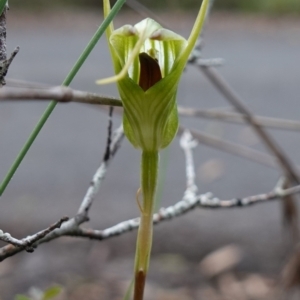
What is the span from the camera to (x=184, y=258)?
158 centimetres

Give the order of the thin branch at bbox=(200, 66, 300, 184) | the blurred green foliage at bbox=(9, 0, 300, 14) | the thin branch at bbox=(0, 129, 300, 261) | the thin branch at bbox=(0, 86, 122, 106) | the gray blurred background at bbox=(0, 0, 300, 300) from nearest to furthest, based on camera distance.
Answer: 1. the thin branch at bbox=(0, 86, 122, 106)
2. the thin branch at bbox=(0, 129, 300, 261)
3. the thin branch at bbox=(200, 66, 300, 184)
4. the gray blurred background at bbox=(0, 0, 300, 300)
5. the blurred green foliage at bbox=(9, 0, 300, 14)

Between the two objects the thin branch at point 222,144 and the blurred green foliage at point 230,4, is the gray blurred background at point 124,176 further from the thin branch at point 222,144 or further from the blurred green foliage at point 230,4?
the blurred green foliage at point 230,4

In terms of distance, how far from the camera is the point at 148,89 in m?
0.32

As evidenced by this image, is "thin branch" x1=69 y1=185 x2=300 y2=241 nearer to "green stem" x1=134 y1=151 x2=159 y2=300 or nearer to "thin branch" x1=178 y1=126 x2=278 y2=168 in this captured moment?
"green stem" x1=134 y1=151 x2=159 y2=300

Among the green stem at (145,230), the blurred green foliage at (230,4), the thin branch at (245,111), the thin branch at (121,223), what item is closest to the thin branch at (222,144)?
the thin branch at (245,111)

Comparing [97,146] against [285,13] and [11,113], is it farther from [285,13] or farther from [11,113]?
[285,13]

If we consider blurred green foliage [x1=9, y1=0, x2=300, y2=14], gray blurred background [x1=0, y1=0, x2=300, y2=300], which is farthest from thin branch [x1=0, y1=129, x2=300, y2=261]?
blurred green foliage [x1=9, y1=0, x2=300, y2=14]

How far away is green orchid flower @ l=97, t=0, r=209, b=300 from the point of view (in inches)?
12.3

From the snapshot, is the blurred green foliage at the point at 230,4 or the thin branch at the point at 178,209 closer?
the thin branch at the point at 178,209

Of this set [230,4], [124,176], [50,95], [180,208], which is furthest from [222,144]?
[230,4]

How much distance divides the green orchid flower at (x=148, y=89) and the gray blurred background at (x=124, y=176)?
0.30 metres

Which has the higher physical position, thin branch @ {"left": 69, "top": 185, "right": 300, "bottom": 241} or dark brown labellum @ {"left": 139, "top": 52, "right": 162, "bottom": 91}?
dark brown labellum @ {"left": 139, "top": 52, "right": 162, "bottom": 91}

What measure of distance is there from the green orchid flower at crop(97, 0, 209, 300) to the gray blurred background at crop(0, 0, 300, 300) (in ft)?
0.99

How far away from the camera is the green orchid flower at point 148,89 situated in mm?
312
